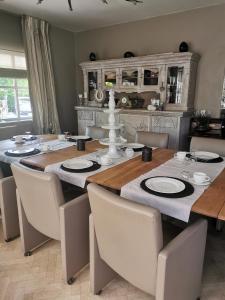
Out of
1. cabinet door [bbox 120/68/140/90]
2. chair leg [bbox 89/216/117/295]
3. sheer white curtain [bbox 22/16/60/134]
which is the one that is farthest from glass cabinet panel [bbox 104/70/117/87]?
chair leg [bbox 89/216/117/295]

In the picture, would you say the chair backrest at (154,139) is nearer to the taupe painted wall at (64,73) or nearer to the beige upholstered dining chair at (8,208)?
the beige upholstered dining chair at (8,208)

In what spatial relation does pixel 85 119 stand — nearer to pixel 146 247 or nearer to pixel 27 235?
pixel 27 235

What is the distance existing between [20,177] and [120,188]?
0.66 m

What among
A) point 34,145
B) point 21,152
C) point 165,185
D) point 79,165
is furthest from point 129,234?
point 34,145

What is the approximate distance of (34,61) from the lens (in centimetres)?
388

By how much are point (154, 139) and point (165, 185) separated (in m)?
1.23

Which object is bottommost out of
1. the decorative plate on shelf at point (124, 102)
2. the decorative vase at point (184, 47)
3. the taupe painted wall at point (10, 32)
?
the decorative plate on shelf at point (124, 102)

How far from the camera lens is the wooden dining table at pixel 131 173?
1.16 meters

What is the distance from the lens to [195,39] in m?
3.50

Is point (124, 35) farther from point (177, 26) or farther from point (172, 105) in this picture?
point (172, 105)

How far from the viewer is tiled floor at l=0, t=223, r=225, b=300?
147 centimetres

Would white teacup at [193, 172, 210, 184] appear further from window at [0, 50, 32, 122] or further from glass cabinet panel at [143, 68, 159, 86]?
window at [0, 50, 32, 122]

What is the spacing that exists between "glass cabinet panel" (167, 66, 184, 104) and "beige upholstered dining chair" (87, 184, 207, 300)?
2.71 m

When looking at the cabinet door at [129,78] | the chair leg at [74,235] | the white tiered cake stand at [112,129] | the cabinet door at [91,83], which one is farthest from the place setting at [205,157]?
the cabinet door at [91,83]
